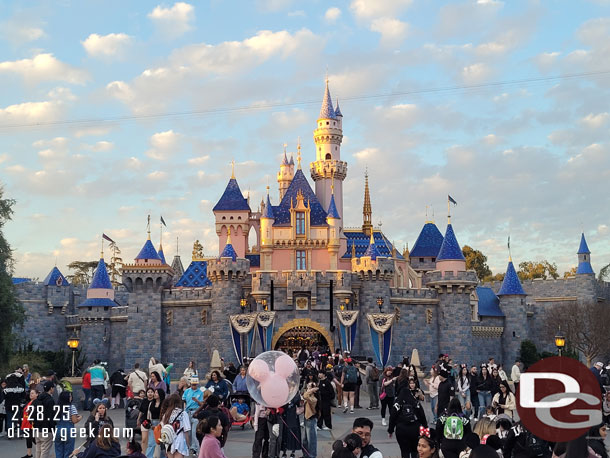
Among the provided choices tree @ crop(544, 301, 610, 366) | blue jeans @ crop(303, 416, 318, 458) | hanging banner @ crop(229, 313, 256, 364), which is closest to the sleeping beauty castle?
hanging banner @ crop(229, 313, 256, 364)

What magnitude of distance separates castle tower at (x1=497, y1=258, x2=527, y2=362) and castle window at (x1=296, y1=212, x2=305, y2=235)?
12.6 m

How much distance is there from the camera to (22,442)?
15.6 meters

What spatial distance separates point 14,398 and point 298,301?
2235 cm

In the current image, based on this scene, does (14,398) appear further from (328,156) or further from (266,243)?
(328,156)

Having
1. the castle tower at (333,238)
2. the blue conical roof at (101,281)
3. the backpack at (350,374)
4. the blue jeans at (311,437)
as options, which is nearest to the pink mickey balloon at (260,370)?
the blue jeans at (311,437)

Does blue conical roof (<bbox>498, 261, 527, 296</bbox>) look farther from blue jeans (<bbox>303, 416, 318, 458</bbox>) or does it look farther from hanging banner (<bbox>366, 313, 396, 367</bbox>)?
blue jeans (<bbox>303, 416, 318, 458</bbox>)

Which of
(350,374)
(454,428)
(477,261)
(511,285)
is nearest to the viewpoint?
(454,428)

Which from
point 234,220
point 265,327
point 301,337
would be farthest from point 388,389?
point 234,220

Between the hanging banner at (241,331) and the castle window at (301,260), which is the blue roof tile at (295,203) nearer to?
the castle window at (301,260)

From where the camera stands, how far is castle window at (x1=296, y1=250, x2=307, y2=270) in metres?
41.6

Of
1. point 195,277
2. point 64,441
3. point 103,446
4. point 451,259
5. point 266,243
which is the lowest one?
point 64,441

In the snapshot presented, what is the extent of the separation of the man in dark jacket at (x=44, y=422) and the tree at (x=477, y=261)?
60628 mm

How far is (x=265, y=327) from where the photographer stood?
36375 millimetres

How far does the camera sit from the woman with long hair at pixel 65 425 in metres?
11.9
